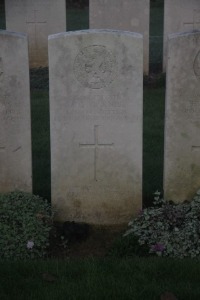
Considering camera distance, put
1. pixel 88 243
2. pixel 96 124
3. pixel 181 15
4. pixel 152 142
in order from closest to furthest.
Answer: pixel 88 243 → pixel 96 124 → pixel 152 142 → pixel 181 15

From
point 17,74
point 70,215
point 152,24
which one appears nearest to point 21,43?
point 17,74

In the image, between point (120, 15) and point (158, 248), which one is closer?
point (158, 248)

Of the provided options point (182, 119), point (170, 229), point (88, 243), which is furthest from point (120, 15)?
point (170, 229)

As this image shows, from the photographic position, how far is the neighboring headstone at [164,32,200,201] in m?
5.65

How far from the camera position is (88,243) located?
564 cm

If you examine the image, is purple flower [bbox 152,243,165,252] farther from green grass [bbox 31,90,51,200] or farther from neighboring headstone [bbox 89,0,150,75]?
neighboring headstone [bbox 89,0,150,75]

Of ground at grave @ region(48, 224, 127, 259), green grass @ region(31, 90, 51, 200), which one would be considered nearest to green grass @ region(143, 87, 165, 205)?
ground at grave @ region(48, 224, 127, 259)

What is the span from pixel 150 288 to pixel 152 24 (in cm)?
1989

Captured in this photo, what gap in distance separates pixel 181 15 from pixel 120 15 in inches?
51.8

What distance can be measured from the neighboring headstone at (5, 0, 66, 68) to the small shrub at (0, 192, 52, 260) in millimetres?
8795

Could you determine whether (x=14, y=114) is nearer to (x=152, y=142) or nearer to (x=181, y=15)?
(x=152, y=142)

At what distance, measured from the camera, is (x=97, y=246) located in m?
5.59

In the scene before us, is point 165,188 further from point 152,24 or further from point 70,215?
point 152,24

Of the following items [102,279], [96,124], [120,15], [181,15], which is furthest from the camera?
[120,15]
